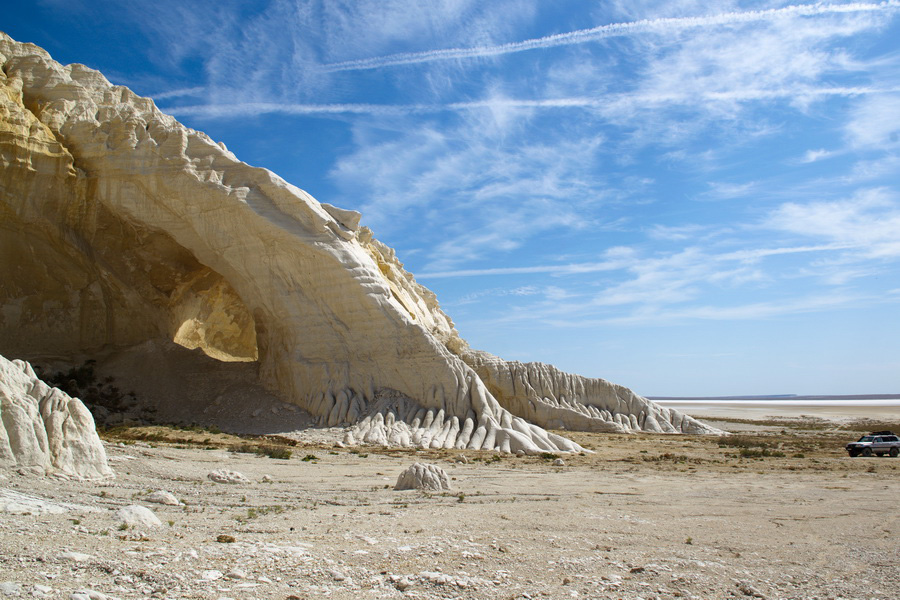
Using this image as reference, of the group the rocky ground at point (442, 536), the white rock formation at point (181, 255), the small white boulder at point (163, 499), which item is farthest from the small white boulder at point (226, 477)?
the white rock formation at point (181, 255)

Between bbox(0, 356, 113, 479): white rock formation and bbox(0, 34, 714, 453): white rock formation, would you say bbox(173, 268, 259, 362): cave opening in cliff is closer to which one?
bbox(0, 34, 714, 453): white rock formation

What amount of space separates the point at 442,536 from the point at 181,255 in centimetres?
2449

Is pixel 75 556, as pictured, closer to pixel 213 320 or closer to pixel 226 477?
pixel 226 477

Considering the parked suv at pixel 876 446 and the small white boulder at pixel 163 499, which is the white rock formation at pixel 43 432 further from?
the parked suv at pixel 876 446

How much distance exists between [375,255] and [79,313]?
41.1ft

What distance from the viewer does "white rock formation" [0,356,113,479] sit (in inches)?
376

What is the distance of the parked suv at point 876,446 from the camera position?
844 inches

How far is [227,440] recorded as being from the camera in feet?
66.4

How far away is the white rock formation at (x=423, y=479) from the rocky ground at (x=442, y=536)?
31 centimetres

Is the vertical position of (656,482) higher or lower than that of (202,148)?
lower

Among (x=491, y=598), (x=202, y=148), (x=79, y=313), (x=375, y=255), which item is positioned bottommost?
(x=491, y=598)

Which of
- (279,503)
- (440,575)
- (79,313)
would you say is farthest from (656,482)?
(79,313)

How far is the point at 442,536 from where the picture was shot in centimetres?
765

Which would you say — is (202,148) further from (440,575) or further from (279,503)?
(440,575)
